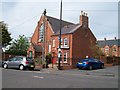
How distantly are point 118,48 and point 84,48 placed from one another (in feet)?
118

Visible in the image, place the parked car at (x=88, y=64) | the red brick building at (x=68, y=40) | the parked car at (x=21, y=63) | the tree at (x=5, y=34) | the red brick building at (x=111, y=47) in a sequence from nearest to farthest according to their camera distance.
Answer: the parked car at (x=21, y=63), the parked car at (x=88, y=64), the red brick building at (x=68, y=40), the tree at (x=5, y=34), the red brick building at (x=111, y=47)

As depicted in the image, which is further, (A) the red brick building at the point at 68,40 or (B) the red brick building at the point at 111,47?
(B) the red brick building at the point at 111,47

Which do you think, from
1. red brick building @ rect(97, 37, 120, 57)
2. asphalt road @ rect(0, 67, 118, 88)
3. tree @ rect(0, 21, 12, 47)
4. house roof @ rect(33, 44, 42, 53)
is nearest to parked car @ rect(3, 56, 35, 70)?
asphalt road @ rect(0, 67, 118, 88)

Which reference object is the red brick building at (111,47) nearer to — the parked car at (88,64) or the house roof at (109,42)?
the house roof at (109,42)

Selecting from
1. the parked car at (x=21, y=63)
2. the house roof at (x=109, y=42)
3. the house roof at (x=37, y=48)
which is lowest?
the parked car at (x=21, y=63)

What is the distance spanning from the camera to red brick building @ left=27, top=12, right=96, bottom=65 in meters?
43.9

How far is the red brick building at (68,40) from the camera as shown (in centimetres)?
4388

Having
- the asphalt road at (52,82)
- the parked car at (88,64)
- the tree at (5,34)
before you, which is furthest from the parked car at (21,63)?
the tree at (5,34)

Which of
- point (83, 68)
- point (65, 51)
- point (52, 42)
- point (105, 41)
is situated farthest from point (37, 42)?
point (105, 41)

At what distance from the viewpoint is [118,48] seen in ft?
264

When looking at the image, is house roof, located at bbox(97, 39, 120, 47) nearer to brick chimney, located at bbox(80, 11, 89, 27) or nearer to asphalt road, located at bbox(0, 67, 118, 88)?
brick chimney, located at bbox(80, 11, 89, 27)

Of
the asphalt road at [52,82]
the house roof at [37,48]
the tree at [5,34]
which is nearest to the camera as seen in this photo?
the asphalt road at [52,82]

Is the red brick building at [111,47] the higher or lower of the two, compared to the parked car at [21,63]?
higher

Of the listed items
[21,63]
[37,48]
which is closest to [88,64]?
[21,63]
